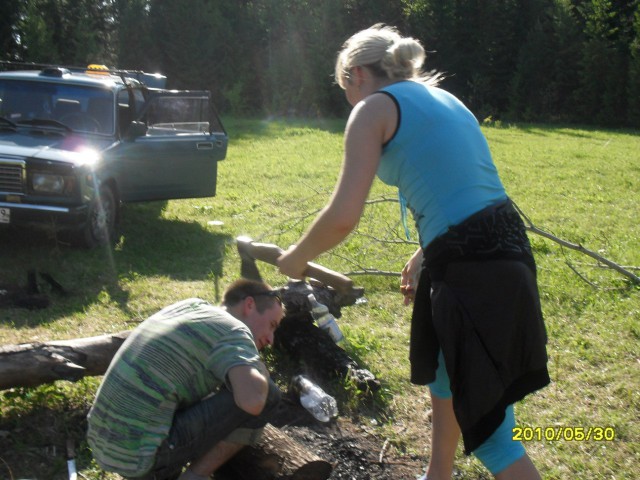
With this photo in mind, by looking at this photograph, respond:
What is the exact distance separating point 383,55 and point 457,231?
2.30 feet

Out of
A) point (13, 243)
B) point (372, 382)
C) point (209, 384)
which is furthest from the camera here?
point (13, 243)

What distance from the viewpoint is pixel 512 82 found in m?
29.4

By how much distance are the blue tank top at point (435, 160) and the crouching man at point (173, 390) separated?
859mm

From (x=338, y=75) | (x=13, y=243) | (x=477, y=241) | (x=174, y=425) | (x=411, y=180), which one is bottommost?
(x=13, y=243)

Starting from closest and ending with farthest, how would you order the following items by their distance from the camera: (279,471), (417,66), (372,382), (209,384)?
(417,66) < (209,384) < (279,471) < (372,382)

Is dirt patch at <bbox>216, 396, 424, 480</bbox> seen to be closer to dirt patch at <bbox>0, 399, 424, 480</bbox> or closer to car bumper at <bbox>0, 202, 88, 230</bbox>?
dirt patch at <bbox>0, 399, 424, 480</bbox>

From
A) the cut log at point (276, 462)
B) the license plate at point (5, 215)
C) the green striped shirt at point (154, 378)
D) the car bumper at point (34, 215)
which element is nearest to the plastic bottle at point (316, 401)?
the cut log at point (276, 462)

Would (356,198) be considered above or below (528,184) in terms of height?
above

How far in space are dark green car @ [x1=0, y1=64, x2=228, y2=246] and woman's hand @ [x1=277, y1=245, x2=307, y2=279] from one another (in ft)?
15.9

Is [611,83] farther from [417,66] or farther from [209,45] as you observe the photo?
[417,66]

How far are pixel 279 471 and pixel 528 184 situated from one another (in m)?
10.7

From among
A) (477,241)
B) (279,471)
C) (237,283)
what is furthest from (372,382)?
(477,241)
